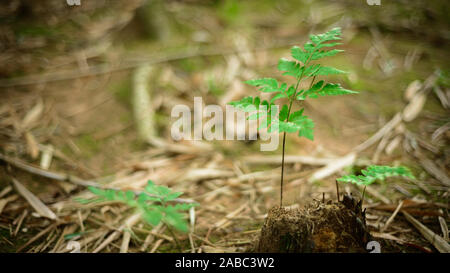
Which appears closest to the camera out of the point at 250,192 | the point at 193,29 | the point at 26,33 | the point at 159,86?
the point at 250,192

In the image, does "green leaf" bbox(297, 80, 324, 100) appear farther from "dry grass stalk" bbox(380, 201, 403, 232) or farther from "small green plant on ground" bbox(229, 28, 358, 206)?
"dry grass stalk" bbox(380, 201, 403, 232)

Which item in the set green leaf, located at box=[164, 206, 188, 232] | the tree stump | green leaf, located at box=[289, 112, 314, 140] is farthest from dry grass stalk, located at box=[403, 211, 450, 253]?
green leaf, located at box=[164, 206, 188, 232]

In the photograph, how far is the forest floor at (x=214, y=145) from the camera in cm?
191

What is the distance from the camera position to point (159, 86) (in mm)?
3744

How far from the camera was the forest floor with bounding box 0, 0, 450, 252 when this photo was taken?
191 cm

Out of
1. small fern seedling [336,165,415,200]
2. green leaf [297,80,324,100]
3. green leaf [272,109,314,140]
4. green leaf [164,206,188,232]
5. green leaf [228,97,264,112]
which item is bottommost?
green leaf [164,206,188,232]

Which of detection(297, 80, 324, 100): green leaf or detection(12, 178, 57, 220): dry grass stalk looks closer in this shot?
detection(297, 80, 324, 100): green leaf

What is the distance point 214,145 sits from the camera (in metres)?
2.91

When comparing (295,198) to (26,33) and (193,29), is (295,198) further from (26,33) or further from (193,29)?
(26,33)

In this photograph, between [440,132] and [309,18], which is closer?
[440,132]

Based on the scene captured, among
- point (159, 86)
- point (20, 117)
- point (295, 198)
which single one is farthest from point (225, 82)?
point (20, 117)

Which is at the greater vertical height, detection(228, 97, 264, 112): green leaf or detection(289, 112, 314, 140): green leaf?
detection(228, 97, 264, 112): green leaf

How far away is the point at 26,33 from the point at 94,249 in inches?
170

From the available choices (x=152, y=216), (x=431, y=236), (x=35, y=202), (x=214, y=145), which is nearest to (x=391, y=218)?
(x=431, y=236)
